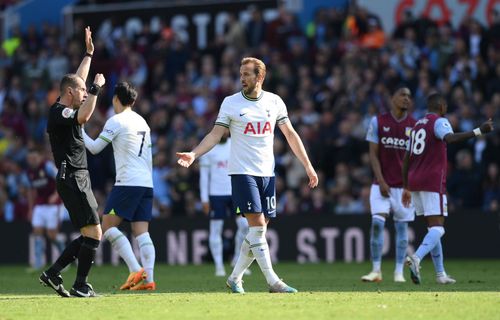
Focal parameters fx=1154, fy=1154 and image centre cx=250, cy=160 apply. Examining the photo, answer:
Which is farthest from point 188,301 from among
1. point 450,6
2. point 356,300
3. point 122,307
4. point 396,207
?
point 450,6

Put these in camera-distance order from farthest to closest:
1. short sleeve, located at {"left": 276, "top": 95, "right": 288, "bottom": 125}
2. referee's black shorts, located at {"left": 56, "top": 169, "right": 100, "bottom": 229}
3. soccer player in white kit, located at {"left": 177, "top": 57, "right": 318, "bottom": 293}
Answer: short sleeve, located at {"left": 276, "top": 95, "right": 288, "bottom": 125} < soccer player in white kit, located at {"left": 177, "top": 57, "right": 318, "bottom": 293} < referee's black shorts, located at {"left": 56, "top": 169, "right": 100, "bottom": 229}

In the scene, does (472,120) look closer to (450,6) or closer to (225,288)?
(450,6)

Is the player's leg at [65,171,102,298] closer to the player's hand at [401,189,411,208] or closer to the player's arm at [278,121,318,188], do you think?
the player's arm at [278,121,318,188]

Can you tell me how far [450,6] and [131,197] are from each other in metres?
14.6

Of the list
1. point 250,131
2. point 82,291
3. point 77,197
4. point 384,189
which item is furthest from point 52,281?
point 384,189

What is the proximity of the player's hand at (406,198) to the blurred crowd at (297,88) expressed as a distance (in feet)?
21.5

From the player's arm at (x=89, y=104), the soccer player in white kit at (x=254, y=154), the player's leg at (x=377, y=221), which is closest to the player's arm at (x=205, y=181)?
the player's leg at (x=377, y=221)

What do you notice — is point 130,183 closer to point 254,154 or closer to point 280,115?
point 254,154

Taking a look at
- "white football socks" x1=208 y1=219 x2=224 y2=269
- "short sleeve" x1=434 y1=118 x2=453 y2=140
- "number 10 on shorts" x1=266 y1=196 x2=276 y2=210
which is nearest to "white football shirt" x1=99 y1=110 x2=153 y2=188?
"number 10 on shorts" x1=266 y1=196 x2=276 y2=210

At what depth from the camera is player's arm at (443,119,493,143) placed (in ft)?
45.3

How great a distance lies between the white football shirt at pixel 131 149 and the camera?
14484 mm

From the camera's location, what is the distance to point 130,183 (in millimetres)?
14539

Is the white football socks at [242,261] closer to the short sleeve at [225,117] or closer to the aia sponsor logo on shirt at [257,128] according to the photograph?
the aia sponsor logo on shirt at [257,128]

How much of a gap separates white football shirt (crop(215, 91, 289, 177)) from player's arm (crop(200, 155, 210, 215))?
5.77 m
